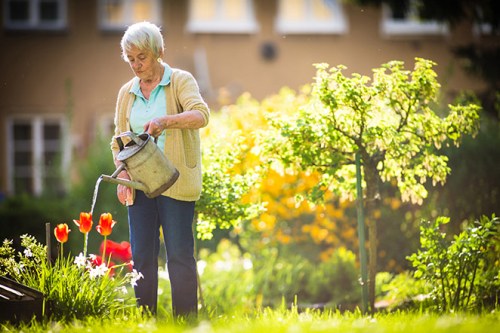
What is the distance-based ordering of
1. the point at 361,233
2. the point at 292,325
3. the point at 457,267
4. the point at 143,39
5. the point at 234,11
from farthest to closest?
the point at 234,11 < the point at 361,233 < the point at 457,267 < the point at 143,39 < the point at 292,325

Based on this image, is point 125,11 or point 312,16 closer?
point 125,11

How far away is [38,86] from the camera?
1493cm

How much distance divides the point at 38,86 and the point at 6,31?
956 millimetres

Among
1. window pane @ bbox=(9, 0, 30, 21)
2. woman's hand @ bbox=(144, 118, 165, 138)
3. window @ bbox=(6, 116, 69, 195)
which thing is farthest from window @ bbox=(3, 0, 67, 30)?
woman's hand @ bbox=(144, 118, 165, 138)

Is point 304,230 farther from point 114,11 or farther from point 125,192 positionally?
point 114,11

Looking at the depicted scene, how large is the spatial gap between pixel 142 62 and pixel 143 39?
0.41ft

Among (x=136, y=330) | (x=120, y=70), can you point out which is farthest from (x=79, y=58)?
(x=136, y=330)

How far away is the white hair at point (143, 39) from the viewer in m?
4.63

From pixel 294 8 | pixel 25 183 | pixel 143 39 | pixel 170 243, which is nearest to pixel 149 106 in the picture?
pixel 143 39

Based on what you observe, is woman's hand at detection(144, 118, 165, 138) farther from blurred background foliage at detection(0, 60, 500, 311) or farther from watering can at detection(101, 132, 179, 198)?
blurred background foliage at detection(0, 60, 500, 311)

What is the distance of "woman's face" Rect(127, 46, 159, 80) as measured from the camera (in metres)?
4.67

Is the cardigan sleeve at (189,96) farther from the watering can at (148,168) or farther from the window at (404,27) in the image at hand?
the window at (404,27)

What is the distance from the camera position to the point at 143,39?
15.2 ft

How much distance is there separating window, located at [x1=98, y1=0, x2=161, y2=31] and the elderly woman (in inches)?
416
